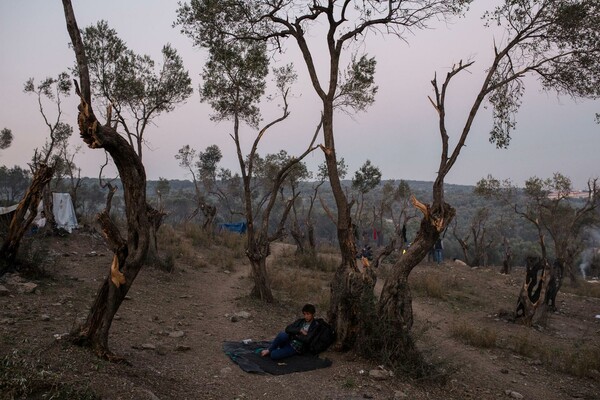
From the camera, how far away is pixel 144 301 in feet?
33.2

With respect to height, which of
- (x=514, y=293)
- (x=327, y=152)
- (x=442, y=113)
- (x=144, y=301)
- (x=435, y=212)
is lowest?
(x=514, y=293)

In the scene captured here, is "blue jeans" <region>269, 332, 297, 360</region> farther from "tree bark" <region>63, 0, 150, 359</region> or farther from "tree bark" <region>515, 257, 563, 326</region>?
"tree bark" <region>515, 257, 563, 326</region>

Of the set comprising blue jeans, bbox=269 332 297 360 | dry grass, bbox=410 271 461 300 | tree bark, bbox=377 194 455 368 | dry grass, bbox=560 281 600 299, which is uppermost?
tree bark, bbox=377 194 455 368

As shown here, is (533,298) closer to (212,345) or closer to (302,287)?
(302,287)

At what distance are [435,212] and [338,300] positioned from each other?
222 cm

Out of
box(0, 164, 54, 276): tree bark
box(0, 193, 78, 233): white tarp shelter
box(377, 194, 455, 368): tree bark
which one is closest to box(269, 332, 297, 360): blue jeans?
box(377, 194, 455, 368): tree bark

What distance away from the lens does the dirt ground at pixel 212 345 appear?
5160 mm

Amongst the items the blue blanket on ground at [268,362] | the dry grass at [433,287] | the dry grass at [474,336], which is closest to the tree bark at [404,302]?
the blue blanket on ground at [268,362]

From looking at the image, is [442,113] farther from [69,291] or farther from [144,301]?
[69,291]

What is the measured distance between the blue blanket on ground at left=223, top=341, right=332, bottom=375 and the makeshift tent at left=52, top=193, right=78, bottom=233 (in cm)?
1232

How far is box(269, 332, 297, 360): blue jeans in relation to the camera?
23.0ft

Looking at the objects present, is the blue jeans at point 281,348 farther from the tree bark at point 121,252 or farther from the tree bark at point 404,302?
the tree bark at point 121,252

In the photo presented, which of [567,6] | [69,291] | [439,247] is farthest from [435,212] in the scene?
[439,247]

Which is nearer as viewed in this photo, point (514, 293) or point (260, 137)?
point (260, 137)
